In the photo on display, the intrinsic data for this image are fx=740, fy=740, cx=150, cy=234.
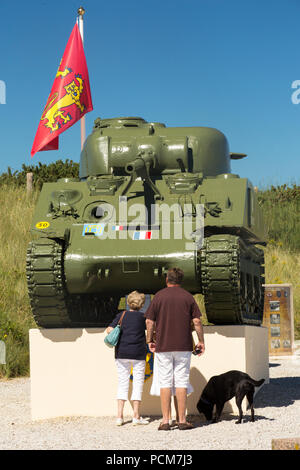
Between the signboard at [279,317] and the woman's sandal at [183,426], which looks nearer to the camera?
the woman's sandal at [183,426]

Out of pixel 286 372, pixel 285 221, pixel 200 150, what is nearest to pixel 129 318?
pixel 200 150

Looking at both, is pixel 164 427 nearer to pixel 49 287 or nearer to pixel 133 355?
pixel 133 355

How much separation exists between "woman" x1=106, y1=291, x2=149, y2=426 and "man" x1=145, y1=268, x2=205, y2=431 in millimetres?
367

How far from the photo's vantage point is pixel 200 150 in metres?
9.83

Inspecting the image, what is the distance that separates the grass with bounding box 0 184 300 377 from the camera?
42.3ft

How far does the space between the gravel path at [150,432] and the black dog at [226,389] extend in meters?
0.20

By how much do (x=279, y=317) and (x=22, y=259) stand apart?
621 centimetres

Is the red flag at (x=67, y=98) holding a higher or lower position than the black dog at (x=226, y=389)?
higher

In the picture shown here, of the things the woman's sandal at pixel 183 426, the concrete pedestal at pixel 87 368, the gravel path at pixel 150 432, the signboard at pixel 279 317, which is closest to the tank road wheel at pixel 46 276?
the concrete pedestal at pixel 87 368

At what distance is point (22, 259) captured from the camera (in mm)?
17281

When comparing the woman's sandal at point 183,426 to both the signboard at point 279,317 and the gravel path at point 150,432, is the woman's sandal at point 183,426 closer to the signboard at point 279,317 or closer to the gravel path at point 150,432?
the gravel path at point 150,432

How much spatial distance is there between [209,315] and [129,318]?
1.08 m

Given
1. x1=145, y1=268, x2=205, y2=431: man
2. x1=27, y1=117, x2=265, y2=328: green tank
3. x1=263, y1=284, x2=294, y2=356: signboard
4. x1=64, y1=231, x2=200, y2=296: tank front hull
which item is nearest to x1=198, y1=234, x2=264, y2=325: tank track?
x1=27, y1=117, x2=265, y2=328: green tank

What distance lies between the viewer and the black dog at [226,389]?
7.32 m
